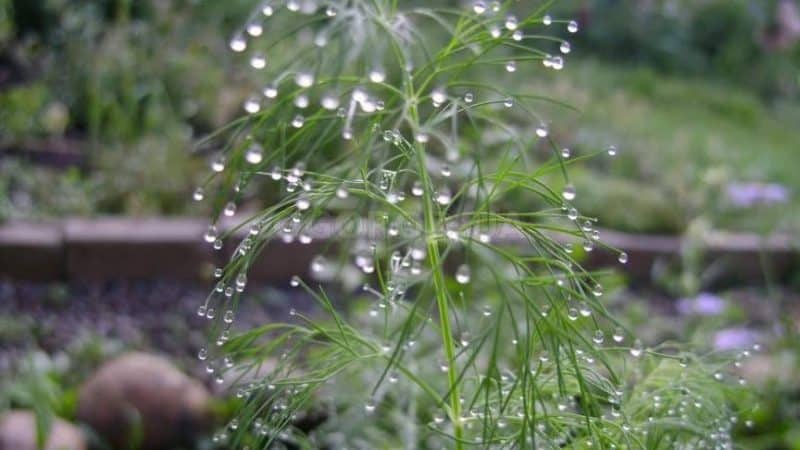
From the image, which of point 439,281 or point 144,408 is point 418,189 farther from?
point 144,408

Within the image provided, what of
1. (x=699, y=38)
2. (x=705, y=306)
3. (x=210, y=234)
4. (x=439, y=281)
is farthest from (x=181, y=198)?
(x=699, y=38)

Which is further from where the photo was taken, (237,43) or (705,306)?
(705,306)

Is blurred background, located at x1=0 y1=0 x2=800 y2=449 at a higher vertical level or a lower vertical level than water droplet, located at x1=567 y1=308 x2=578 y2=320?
higher

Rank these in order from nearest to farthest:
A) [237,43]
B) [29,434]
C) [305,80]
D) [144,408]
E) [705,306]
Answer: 1. [305,80]
2. [237,43]
3. [29,434]
4. [144,408]
5. [705,306]

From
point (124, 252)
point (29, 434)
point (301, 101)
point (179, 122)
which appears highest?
point (179, 122)

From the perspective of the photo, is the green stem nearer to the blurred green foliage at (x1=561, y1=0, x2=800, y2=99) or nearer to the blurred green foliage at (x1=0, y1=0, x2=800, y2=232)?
the blurred green foliage at (x1=0, y1=0, x2=800, y2=232)

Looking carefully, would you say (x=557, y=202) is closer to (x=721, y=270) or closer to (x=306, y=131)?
(x=306, y=131)

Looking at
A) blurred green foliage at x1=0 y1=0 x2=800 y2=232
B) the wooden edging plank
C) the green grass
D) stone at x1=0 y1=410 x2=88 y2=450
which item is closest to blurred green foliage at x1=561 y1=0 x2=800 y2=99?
the green grass
